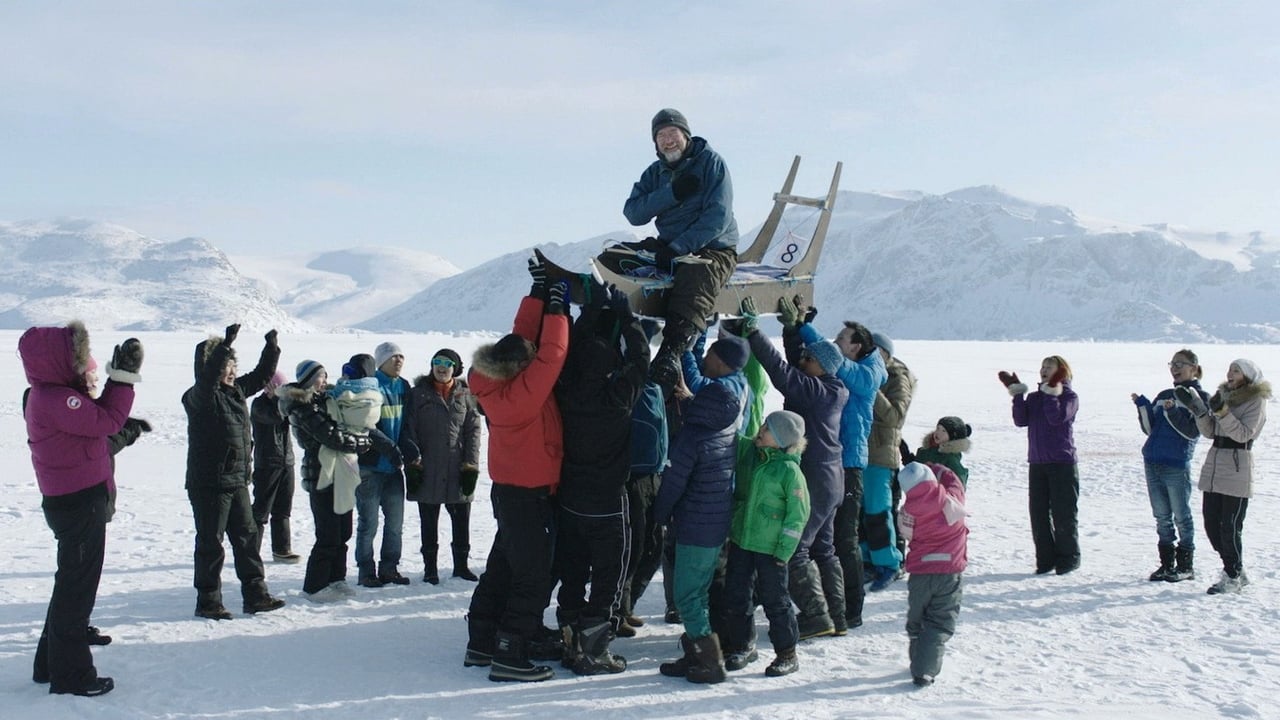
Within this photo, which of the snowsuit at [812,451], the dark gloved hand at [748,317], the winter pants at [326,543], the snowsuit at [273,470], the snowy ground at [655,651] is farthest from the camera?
the snowsuit at [273,470]

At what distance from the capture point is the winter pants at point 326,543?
6.50 meters

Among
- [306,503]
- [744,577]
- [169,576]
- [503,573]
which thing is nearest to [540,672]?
[503,573]

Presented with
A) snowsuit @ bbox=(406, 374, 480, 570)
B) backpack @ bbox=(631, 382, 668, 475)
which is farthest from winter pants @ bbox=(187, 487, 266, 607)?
backpack @ bbox=(631, 382, 668, 475)

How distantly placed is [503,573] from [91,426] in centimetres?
221

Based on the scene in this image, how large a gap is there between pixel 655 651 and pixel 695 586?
79cm

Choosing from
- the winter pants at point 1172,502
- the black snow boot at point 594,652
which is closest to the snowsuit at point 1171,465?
the winter pants at point 1172,502

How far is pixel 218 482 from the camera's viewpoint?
19.5ft

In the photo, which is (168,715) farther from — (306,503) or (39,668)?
(306,503)

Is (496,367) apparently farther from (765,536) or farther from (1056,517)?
(1056,517)

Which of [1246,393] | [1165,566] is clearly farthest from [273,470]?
[1246,393]

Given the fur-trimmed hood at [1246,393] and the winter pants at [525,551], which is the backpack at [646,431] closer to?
the winter pants at [525,551]

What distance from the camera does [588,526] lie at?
207 inches

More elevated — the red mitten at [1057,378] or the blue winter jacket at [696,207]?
the blue winter jacket at [696,207]

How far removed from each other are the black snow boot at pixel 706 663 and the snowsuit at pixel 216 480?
9.59 feet
